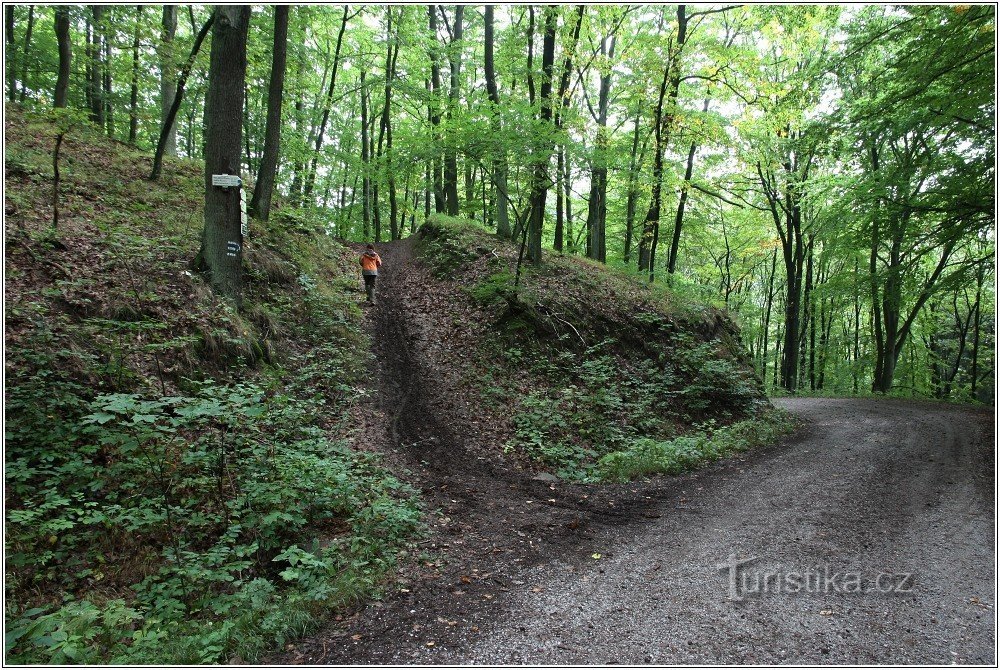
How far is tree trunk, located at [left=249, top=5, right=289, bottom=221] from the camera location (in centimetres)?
1196

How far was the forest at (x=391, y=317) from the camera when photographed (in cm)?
426

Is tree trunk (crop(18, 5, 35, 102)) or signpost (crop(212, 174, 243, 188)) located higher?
tree trunk (crop(18, 5, 35, 102))

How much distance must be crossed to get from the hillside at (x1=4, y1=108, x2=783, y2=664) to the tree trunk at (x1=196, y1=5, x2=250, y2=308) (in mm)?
520

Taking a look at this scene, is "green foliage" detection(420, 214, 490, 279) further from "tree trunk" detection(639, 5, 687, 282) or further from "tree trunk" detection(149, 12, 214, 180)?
"tree trunk" detection(149, 12, 214, 180)

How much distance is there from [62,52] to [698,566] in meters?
18.2

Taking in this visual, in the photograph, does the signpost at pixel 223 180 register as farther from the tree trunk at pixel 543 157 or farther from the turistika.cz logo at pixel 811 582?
the turistika.cz logo at pixel 811 582

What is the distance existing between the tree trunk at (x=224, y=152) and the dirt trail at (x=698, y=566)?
3.61 metres

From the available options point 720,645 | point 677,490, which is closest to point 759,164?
point 677,490

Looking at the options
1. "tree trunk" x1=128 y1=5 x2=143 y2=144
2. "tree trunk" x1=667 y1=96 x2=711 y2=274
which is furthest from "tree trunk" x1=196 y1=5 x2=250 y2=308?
"tree trunk" x1=667 y1=96 x2=711 y2=274

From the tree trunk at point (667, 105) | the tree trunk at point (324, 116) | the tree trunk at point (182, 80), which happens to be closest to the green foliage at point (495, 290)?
the tree trunk at point (667, 105)

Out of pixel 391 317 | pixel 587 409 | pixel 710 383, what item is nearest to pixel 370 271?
pixel 391 317

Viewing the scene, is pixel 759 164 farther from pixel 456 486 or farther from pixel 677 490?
pixel 456 486

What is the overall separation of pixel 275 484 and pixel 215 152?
604cm

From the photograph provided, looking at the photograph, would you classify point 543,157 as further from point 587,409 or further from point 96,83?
point 96,83
